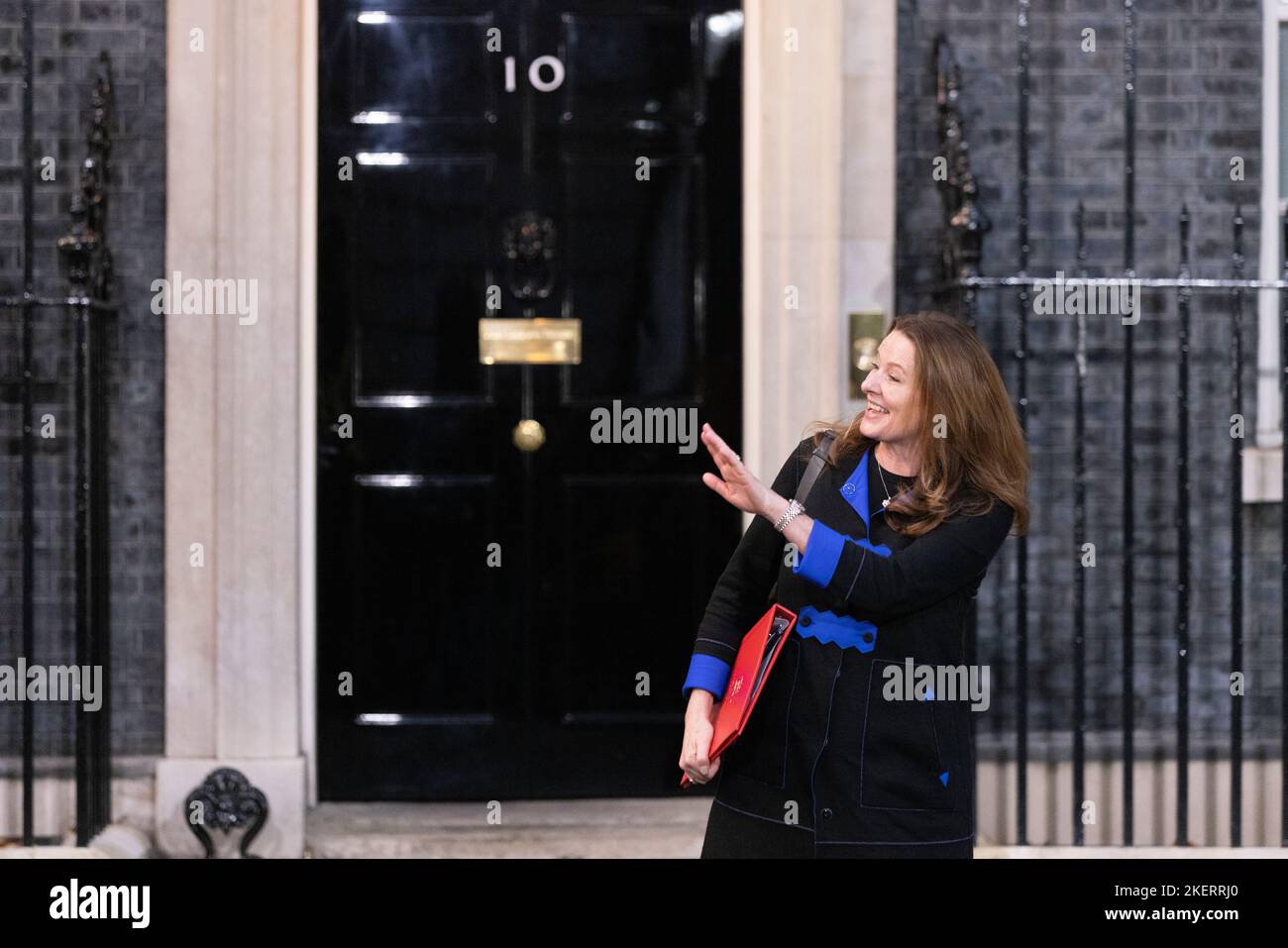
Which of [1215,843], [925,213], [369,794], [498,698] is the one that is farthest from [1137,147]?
[369,794]

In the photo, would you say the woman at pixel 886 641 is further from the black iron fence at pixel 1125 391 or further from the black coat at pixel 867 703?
the black iron fence at pixel 1125 391

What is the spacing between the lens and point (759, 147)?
5.27 metres

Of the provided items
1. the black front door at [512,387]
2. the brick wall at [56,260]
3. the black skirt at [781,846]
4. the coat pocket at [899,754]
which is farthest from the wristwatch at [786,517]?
the brick wall at [56,260]

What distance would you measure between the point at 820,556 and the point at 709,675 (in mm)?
414

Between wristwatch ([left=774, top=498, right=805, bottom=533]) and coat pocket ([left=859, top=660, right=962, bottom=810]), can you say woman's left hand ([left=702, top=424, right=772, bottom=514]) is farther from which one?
coat pocket ([left=859, top=660, right=962, bottom=810])

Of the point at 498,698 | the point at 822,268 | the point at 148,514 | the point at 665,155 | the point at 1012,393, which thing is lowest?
the point at 498,698

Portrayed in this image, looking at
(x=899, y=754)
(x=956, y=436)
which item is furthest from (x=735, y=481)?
(x=899, y=754)

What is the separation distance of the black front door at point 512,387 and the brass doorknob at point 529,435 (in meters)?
0.01

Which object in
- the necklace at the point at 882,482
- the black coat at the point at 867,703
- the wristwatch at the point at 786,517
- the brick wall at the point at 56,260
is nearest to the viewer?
the wristwatch at the point at 786,517

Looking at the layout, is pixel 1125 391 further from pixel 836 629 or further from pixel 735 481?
pixel 735 481

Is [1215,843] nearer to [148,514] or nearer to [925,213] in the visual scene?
[925,213]

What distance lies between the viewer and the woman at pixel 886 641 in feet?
9.53

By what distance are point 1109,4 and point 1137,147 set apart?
0.53 metres

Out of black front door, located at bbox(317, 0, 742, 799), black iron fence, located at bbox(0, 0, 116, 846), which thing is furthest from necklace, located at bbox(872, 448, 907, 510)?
black iron fence, located at bbox(0, 0, 116, 846)
